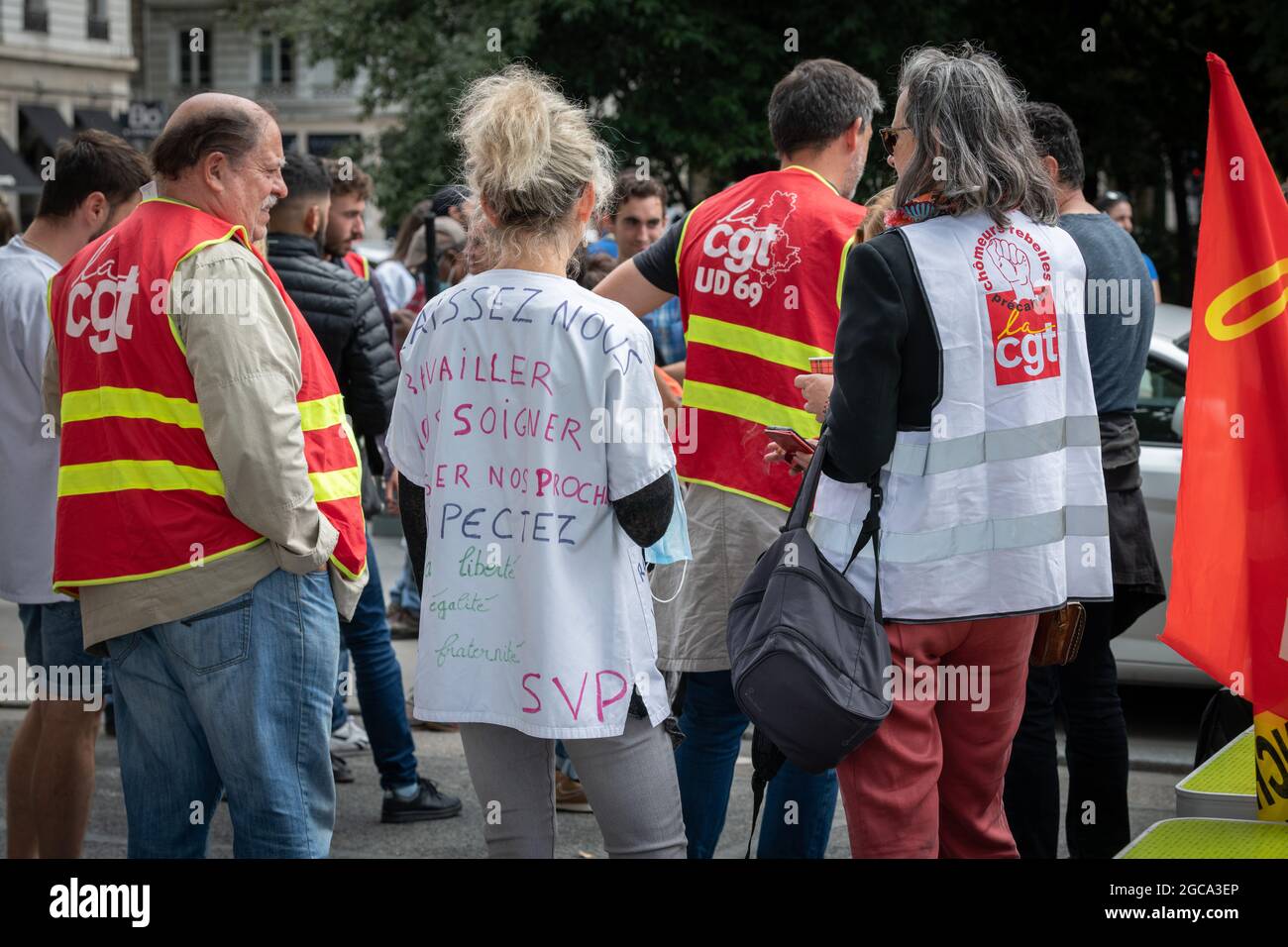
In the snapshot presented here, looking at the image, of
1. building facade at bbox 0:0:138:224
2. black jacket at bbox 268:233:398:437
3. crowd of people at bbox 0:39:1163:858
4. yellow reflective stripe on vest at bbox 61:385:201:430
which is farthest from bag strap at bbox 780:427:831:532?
building facade at bbox 0:0:138:224

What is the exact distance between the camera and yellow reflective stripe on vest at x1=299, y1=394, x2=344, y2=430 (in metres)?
3.34

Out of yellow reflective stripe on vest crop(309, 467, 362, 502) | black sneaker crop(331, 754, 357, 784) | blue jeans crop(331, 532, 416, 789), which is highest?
yellow reflective stripe on vest crop(309, 467, 362, 502)

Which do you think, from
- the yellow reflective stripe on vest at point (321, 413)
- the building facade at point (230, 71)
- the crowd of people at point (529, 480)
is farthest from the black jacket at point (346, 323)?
the building facade at point (230, 71)

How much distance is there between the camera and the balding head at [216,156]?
10.8 ft

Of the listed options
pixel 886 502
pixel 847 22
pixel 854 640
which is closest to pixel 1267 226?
pixel 886 502

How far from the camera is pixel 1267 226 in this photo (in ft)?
10.7

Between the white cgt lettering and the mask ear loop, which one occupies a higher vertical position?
the white cgt lettering

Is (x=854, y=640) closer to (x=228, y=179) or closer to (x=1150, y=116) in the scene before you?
(x=228, y=179)

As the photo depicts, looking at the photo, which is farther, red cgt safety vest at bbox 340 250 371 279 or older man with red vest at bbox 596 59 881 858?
red cgt safety vest at bbox 340 250 371 279

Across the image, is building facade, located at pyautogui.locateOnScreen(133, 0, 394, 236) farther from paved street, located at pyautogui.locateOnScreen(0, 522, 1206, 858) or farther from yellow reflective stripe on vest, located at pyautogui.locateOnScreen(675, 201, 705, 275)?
yellow reflective stripe on vest, located at pyautogui.locateOnScreen(675, 201, 705, 275)

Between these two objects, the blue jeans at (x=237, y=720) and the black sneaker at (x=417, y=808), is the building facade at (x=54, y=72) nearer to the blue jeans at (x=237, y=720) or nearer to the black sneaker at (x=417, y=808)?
the black sneaker at (x=417, y=808)

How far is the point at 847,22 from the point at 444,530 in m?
14.2

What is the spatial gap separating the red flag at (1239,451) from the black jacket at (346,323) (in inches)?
100

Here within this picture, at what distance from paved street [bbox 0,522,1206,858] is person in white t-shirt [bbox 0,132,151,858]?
77 centimetres
